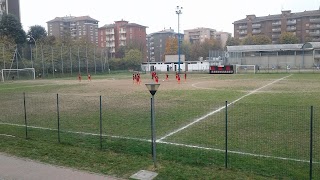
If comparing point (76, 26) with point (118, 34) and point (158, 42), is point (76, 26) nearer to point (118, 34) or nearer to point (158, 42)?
point (118, 34)

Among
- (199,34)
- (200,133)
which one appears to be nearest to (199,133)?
(200,133)

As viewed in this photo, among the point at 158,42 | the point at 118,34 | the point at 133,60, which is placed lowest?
the point at 133,60

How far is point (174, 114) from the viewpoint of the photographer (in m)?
16.9

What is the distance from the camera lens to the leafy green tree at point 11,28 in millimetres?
72625

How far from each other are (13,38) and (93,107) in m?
61.6

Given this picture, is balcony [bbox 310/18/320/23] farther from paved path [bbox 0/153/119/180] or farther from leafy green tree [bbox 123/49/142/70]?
paved path [bbox 0/153/119/180]

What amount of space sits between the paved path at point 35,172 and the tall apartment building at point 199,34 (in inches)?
7029

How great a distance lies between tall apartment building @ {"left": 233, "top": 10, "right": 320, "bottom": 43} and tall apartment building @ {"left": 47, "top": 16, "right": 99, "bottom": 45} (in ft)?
222

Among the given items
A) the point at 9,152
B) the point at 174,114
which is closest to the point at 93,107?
the point at 174,114

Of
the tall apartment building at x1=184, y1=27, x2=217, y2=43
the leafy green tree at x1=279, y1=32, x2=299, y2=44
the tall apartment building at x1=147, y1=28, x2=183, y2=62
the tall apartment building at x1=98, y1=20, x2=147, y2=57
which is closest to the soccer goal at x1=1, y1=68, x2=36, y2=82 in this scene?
the tall apartment building at x1=98, y1=20, x2=147, y2=57

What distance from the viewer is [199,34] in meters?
186

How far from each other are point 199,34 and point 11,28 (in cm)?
12733

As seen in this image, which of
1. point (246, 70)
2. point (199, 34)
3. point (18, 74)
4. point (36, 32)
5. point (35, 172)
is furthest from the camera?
point (199, 34)

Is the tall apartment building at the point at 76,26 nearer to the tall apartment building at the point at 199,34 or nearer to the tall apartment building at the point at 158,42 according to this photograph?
the tall apartment building at the point at 158,42
